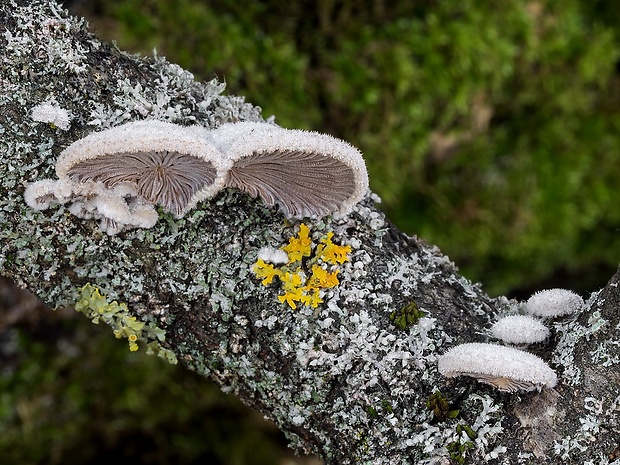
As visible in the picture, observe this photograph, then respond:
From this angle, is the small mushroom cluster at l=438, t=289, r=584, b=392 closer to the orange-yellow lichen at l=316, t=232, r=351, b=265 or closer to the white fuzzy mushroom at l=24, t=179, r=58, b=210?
the orange-yellow lichen at l=316, t=232, r=351, b=265

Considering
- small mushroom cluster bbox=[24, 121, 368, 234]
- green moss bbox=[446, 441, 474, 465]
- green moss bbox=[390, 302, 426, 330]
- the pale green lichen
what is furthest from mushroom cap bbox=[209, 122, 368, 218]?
green moss bbox=[446, 441, 474, 465]

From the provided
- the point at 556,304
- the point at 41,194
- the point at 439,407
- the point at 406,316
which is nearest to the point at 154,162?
the point at 41,194

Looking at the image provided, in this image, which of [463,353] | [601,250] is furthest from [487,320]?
[601,250]

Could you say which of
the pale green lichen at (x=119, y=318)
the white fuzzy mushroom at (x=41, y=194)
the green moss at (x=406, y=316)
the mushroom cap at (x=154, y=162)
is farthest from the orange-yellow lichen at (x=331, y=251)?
the white fuzzy mushroom at (x=41, y=194)

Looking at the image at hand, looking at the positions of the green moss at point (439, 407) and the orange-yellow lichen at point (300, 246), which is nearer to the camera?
the green moss at point (439, 407)

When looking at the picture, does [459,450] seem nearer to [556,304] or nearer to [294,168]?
[556,304]

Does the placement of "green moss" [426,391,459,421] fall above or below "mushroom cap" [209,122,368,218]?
below

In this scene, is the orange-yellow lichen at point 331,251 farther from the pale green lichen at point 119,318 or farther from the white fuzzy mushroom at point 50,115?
the white fuzzy mushroom at point 50,115
